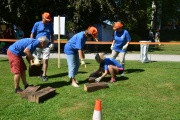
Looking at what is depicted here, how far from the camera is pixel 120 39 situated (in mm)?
9508

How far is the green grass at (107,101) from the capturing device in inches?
218

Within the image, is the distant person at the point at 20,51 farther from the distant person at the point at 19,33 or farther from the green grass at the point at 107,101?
the distant person at the point at 19,33

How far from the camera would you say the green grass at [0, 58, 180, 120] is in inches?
218

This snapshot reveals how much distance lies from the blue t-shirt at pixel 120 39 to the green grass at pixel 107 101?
120 cm

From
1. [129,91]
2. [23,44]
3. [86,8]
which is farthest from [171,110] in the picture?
[86,8]

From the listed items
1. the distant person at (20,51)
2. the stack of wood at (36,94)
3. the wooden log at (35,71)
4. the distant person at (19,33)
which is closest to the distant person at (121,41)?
the wooden log at (35,71)

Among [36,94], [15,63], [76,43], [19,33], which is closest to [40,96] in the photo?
[36,94]

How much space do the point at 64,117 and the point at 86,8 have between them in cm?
1307

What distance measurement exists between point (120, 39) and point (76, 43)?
2521mm

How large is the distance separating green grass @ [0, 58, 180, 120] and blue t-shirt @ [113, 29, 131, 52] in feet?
3.94

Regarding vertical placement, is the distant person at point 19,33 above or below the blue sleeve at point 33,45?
above

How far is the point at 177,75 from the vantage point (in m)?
9.66

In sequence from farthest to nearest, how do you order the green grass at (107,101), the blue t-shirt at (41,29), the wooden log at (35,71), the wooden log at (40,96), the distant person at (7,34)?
the distant person at (7,34)
the blue t-shirt at (41,29)
the wooden log at (35,71)
the wooden log at (40,96)
the green grass at (107,101)

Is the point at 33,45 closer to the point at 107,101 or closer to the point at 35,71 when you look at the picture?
the point at 35,71
